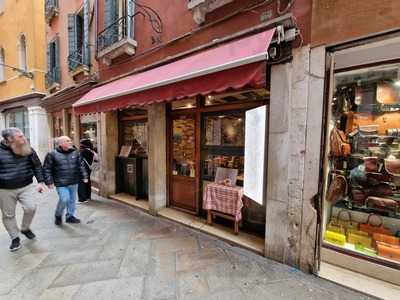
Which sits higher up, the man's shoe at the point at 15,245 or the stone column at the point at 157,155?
the stone column at the point at 157,155

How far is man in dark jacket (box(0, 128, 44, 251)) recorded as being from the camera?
3.41 m

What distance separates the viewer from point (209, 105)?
14.3ft

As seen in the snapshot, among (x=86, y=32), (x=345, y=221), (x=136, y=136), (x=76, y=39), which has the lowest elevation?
(x=345, y=221)

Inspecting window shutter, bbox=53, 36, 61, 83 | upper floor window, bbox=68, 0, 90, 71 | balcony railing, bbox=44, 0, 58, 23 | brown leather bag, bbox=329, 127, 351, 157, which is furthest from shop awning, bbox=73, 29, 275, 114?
balcony railing, bbox=44, 0, 58, 23

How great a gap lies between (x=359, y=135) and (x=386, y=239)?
59.8 inches

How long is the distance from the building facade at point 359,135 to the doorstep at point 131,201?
382 centimetres

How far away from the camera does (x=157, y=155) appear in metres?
4.96

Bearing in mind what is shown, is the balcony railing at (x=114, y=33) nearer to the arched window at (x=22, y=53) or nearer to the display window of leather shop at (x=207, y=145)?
the display window of leather shop at (x=207, y=145)

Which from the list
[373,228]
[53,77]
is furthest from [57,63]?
[373,228]

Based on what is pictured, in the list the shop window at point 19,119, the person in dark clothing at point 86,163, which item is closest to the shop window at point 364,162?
the person in dark clothing at point 86,163

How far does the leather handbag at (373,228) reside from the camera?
10.6ft

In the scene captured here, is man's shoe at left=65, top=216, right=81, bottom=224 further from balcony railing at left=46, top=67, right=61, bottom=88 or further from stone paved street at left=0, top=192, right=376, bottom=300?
balcony railing at left=46, top=67, right=61, bottom=88

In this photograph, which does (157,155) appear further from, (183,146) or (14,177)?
(14,177)

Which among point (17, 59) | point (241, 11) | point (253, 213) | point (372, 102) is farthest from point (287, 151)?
point (17, 59)
